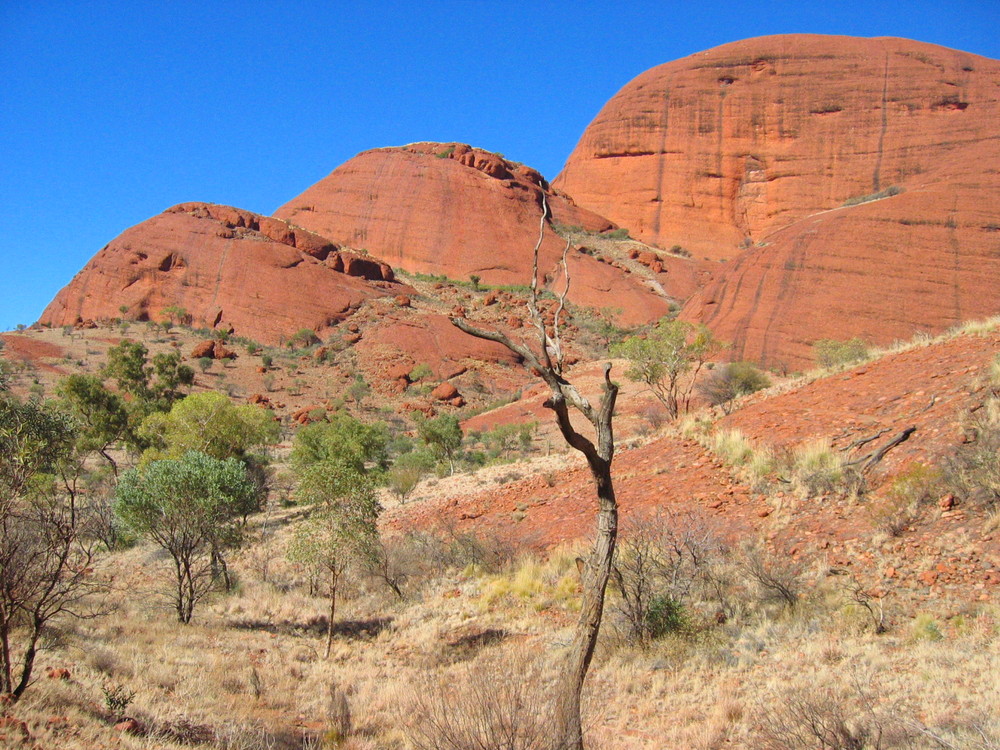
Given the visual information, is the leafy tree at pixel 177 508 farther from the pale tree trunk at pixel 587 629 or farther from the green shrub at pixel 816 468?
the green shrub at pixel 816 468

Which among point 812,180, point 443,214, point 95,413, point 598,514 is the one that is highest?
point 443,214

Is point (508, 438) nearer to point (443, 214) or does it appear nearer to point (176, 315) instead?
point (176, 315)

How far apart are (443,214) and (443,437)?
4605 centimetres

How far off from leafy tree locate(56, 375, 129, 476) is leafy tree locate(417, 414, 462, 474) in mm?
12037

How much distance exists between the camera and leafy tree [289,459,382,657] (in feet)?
34.7

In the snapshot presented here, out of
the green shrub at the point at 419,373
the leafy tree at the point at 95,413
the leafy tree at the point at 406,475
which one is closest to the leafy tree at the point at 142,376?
the leafy tree at the point at 95,413

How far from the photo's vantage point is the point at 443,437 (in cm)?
2714

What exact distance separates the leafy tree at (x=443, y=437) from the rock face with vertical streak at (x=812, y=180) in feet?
49.6

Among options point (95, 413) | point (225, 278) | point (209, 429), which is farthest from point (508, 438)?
point (225, 278)

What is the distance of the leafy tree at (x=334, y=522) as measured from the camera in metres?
10.6

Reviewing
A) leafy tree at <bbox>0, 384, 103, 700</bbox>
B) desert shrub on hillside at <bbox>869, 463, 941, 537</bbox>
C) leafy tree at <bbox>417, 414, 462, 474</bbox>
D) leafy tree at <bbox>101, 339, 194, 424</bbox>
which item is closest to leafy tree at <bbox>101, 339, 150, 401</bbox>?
leafy tree at <bbox>101, 339, 194, 424</bbox>

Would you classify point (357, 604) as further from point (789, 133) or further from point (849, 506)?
point (789, 133)

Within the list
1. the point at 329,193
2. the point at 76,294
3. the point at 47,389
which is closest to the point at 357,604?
the point at 47,389

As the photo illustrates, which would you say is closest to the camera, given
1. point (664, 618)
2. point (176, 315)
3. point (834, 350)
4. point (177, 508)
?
point (664, 618)
